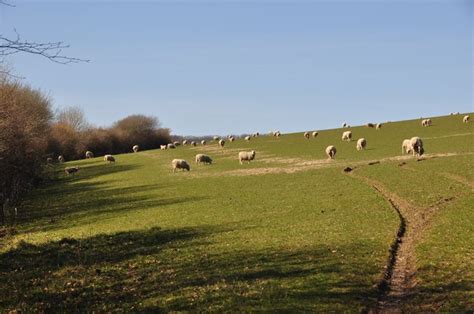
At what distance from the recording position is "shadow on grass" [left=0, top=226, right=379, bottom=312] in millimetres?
14578

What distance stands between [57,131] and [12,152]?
73.0m

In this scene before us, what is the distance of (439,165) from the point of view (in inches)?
1815

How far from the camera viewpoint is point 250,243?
23141 mm

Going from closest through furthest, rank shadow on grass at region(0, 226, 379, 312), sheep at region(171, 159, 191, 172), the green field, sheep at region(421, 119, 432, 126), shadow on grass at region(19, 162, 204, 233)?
shadow on grass at region(0, 226, 379, 312) → the green field → shadow on grass at region(19, 162, 204, 233) → sheep at region(171, 159, 191, 172) → sheep at region(421, 119, 432, 126)

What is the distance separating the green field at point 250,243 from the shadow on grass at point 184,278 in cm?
7

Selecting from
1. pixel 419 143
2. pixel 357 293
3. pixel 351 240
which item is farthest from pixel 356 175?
pixel 357 293

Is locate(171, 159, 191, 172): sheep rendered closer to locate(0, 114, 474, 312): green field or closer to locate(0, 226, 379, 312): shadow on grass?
locate(0, 114, 474, 312): green field

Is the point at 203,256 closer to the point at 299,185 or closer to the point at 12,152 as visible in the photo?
the point at 299,185

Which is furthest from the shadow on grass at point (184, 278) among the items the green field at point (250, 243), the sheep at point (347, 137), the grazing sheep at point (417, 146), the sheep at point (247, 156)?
the sheep at point (347, 137)

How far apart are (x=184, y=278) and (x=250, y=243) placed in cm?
599

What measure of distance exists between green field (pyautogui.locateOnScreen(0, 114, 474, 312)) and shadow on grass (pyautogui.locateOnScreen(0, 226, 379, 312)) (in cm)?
7

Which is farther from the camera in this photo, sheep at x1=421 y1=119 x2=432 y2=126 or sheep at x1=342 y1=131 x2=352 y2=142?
sheep at x1=421 y1=119 x2=432 y2=126

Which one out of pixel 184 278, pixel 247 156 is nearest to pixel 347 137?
pixel 247 156

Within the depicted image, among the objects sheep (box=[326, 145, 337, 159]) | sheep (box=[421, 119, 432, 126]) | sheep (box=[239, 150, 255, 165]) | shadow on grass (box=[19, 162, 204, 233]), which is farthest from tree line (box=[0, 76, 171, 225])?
sheep (box=[421, 119, 432, 126])
